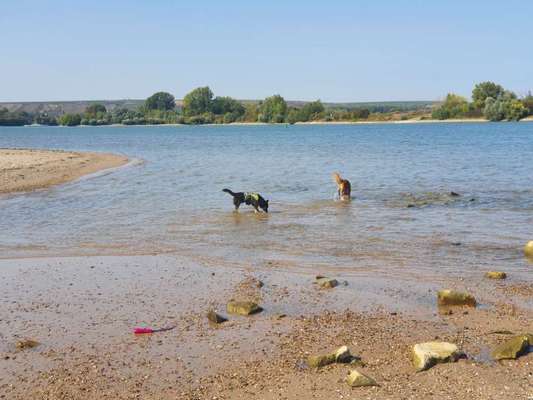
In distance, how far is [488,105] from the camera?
12888 centimetres

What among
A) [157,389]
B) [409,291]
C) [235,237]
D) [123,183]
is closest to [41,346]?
[157,389]

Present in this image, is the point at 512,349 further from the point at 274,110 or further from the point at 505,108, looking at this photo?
the point at 274,110

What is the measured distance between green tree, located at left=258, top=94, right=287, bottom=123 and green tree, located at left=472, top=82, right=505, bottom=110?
56.3m

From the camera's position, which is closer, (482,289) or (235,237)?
(482,289)

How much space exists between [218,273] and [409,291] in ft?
10.4

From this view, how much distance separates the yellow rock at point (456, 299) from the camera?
860 cm

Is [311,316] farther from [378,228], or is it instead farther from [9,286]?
[378,228]

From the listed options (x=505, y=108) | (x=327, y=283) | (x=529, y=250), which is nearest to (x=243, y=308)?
(x=327, y=283)

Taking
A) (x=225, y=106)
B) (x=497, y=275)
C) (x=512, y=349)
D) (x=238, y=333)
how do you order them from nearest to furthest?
(x=512, y=349) < (x=238, y=333) < (x=497, y=275) < (x=225, y=106)

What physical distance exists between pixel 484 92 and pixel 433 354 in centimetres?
13885

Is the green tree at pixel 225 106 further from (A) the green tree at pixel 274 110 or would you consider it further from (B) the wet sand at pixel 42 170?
(B) the wet sand at pixel 42 170

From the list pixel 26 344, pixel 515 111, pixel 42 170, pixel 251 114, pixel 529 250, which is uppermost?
pixel 515 111

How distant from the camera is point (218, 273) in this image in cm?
1090

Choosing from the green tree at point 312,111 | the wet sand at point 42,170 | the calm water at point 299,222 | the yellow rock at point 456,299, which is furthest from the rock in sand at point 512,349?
the green tree at point 312,111
